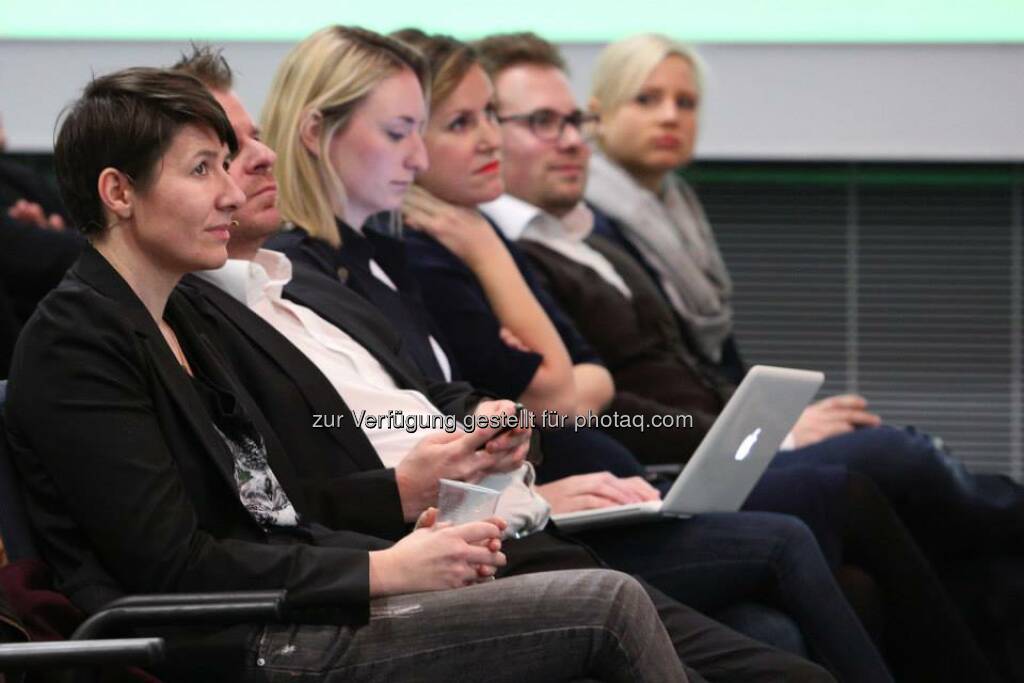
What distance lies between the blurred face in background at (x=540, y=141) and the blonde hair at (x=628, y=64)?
64cm

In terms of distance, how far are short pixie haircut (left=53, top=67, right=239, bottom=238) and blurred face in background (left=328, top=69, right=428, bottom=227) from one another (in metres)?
0.89

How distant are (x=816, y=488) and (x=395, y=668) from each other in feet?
4.76

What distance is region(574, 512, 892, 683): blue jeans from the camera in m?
2.77

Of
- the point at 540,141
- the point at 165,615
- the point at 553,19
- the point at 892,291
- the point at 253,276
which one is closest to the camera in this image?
the point at 165,615

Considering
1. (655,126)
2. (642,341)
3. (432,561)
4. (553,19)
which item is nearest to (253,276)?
(432,561)

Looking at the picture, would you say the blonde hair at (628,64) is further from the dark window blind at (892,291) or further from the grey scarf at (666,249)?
the dark window blind at (892,291)

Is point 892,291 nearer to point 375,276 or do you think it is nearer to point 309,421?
point 375,276

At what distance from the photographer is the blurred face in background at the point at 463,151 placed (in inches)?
131

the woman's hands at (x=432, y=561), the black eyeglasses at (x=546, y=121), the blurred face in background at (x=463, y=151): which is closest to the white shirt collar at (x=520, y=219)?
the black eyeglasses at (x=546, y=121)

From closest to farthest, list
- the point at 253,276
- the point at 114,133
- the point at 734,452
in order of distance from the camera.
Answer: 1. the point at 114,133
2. the point at 253,276
3. the point at 734,452

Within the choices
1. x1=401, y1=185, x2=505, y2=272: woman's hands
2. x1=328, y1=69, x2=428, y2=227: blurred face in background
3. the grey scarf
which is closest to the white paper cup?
x1=328, y1=69, x2=428, y2=227: blurred face in background

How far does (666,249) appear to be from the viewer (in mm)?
4332

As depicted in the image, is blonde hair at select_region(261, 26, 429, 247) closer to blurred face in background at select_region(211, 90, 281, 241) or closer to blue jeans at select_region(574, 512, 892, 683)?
blurred face in background at select_region(211, 90, 281, 241)

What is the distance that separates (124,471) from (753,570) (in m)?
1.29
